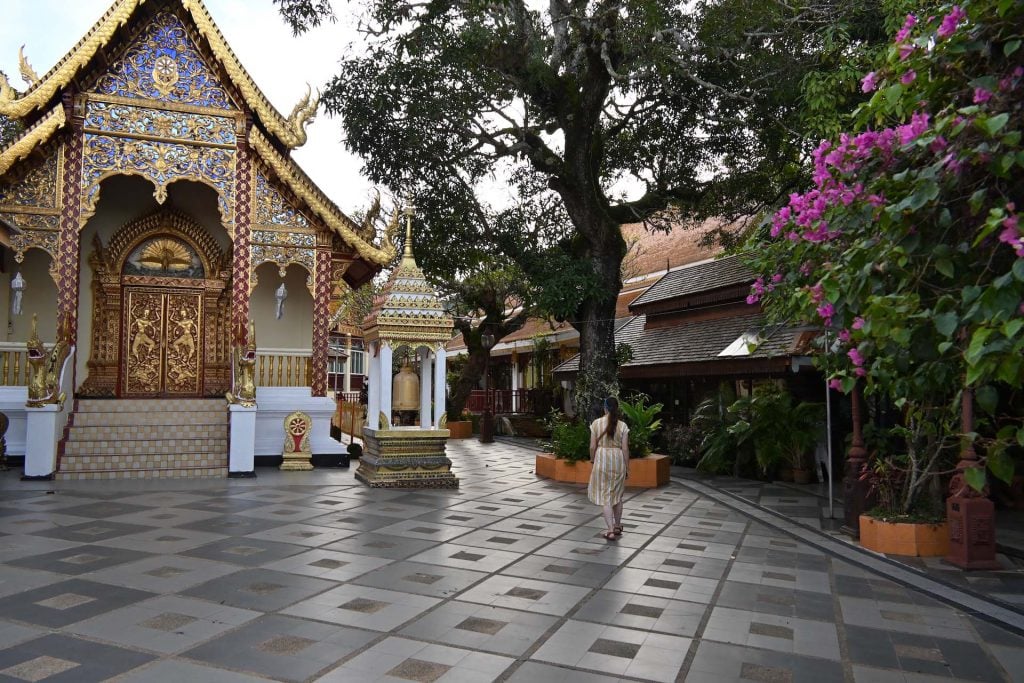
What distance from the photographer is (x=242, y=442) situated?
38.4 ft

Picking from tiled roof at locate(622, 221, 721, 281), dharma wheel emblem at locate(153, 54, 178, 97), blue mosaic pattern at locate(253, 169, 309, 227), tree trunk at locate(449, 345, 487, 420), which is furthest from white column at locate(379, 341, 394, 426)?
tree trunk at locate(449, 345, 487, 420)

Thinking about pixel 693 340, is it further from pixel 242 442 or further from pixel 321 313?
pixel 242 442

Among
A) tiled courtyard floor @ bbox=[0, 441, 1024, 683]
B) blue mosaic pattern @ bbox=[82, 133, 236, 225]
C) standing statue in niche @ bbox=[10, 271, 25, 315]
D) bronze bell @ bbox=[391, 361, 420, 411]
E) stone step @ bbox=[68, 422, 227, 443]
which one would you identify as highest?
blue mosaic pattern @ bbox=[82, 133, 236, 225]

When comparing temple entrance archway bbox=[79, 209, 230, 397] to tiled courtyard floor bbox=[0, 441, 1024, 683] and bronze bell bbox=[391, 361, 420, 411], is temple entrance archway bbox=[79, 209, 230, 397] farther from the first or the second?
tiled courtyard floor bbox=[0, 441, 1024, 683]

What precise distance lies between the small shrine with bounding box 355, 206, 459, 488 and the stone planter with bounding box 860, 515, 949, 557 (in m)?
5.87

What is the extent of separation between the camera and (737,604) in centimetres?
525

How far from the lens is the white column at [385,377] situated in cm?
1098

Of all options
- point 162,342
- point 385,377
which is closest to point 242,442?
point 385,377

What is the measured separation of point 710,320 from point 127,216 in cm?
1209

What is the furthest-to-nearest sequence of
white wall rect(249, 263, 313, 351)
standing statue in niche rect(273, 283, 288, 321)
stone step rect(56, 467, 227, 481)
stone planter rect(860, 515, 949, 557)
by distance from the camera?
white wall rect(249, 263, 313, 351)
standing statue in niche rect(273, 283, 288, 321)
stone step rect(56, 467, 227, 481)
stone planter rect(860, 515, 949, 557)

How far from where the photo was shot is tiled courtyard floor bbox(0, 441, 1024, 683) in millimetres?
3992

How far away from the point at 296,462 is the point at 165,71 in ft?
23.6

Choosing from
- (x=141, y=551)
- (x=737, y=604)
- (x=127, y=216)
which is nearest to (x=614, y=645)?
(x=737, y=604)

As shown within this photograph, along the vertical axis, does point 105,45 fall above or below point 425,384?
above
